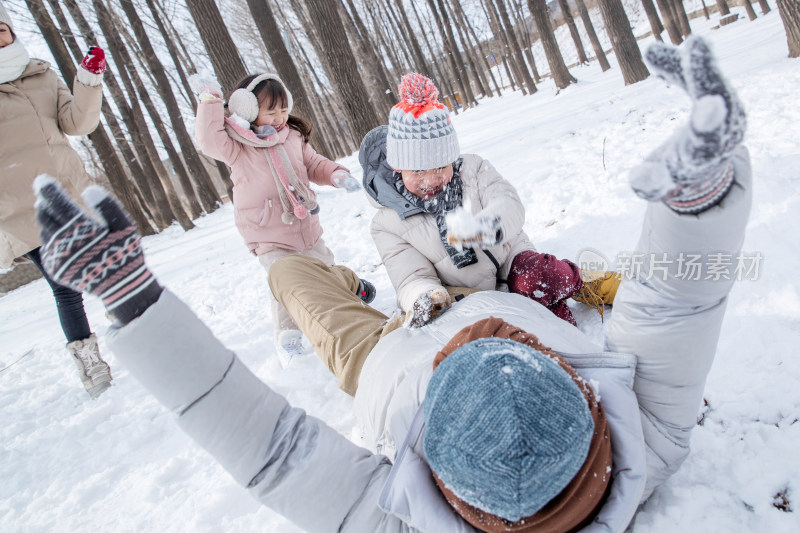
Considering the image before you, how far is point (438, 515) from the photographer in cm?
88

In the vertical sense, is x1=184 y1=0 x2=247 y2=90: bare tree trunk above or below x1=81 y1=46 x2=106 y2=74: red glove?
above

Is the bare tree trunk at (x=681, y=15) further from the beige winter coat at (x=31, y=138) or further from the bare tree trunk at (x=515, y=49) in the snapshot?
the beige winter coat at (x=31, y=138)

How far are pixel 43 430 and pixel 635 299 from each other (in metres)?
3.17

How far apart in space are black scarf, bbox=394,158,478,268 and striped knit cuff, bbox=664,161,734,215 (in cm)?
136

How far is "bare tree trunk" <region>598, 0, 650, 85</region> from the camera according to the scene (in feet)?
23.2

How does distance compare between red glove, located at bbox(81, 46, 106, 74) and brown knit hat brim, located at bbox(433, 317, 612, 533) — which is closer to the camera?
brown knit hat brim, located at bbox(433, 317, 612, 533)

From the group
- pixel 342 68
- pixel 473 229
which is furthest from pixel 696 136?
pixel 342 68

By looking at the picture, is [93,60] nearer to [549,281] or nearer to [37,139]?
[37,139]

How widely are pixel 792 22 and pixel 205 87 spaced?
652 cm

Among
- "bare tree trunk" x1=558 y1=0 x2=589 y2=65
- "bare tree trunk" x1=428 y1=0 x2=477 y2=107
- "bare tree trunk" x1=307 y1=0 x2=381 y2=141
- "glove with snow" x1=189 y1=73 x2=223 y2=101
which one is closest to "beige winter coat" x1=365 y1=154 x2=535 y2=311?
"glove with snow" x1=189 y1=73 x2=223 y2=101

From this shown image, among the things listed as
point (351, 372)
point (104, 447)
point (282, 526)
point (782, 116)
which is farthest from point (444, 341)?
point (782, 116)

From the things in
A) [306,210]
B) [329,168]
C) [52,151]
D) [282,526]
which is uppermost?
[52,151]

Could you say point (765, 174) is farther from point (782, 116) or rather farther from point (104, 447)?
point (104, 447)

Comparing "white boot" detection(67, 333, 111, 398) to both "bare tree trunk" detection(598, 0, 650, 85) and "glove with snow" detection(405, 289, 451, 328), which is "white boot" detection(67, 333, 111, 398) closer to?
"glove with snow" detection(405, 289, 451, 328)
